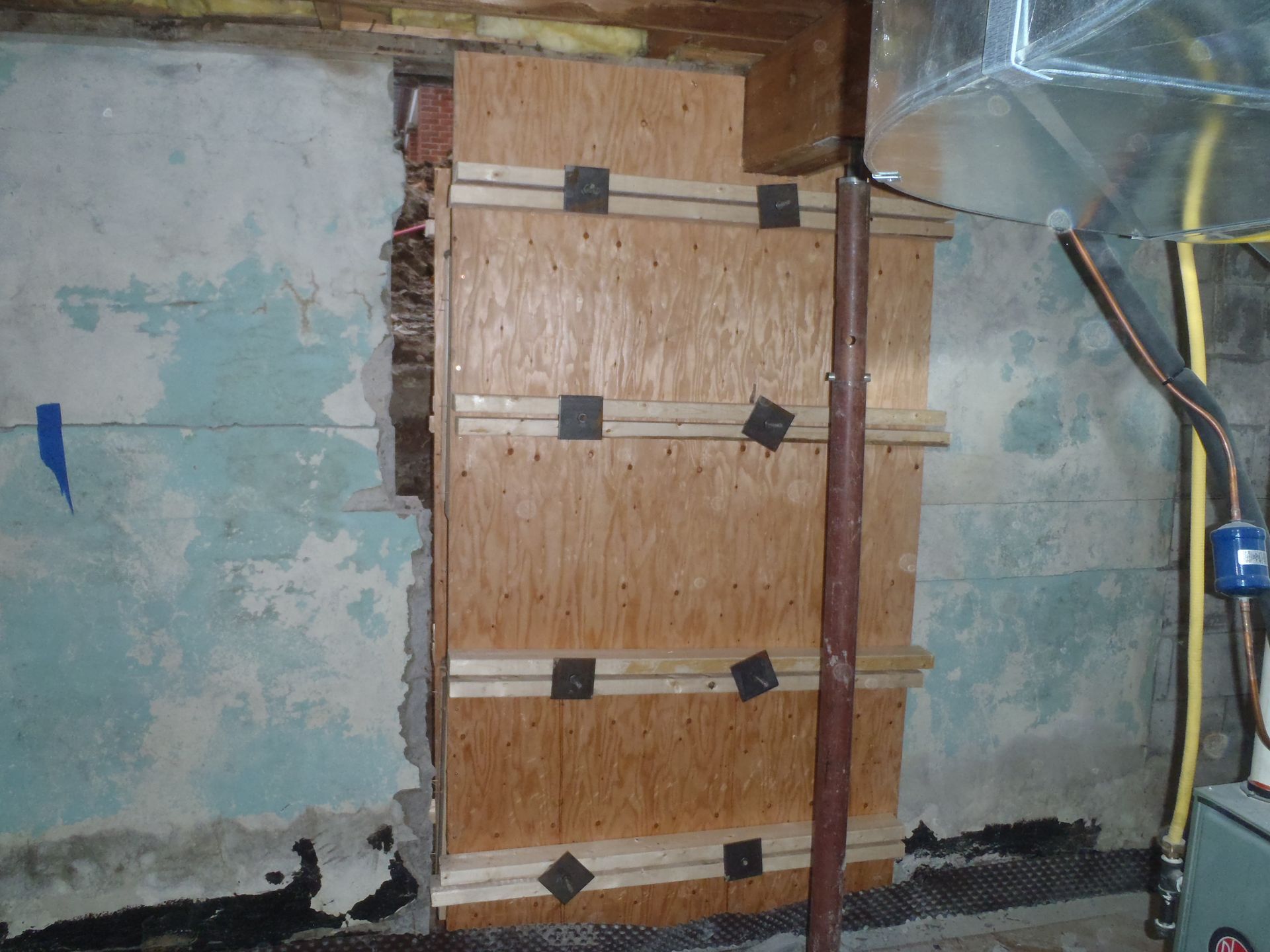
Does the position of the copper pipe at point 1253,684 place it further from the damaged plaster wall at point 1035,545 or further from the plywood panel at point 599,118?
the plywood panel at point 599,118

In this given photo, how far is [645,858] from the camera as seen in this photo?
225 cm

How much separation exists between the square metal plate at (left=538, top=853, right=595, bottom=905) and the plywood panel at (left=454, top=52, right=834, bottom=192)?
5.95ft

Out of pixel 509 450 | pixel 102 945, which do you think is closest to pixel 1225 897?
pixel 509 450

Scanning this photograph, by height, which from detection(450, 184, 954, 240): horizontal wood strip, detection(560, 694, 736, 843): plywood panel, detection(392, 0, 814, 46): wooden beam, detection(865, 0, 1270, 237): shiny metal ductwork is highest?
detection(392, 0, 814, 46): wooden beam

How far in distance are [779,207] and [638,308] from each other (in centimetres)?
46

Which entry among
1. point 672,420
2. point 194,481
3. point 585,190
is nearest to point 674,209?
point 585,190

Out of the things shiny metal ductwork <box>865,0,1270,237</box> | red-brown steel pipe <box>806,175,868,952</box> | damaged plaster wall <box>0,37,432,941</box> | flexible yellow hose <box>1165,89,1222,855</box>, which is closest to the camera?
shiny metal ductwork <box>865,0,1270,237</box>

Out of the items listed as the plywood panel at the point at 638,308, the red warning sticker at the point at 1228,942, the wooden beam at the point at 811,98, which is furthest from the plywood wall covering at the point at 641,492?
the red warning sticker at the point at 1228,942

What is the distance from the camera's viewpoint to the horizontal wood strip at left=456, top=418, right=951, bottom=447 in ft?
6.75

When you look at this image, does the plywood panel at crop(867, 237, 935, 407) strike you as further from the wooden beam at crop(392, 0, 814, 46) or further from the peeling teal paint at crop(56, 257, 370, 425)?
the peeling teal paint at crop(56, 257, 370, 425)

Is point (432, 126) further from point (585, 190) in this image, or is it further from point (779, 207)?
point (779, 207)

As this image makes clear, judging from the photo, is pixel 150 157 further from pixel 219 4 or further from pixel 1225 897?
pixel 1225 897

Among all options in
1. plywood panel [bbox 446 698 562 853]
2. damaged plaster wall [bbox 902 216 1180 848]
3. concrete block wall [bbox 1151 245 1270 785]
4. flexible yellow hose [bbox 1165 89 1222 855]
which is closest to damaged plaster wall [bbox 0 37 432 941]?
plywood panel [bbox 446 698 562 853]

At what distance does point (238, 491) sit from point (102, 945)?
1216 mm
